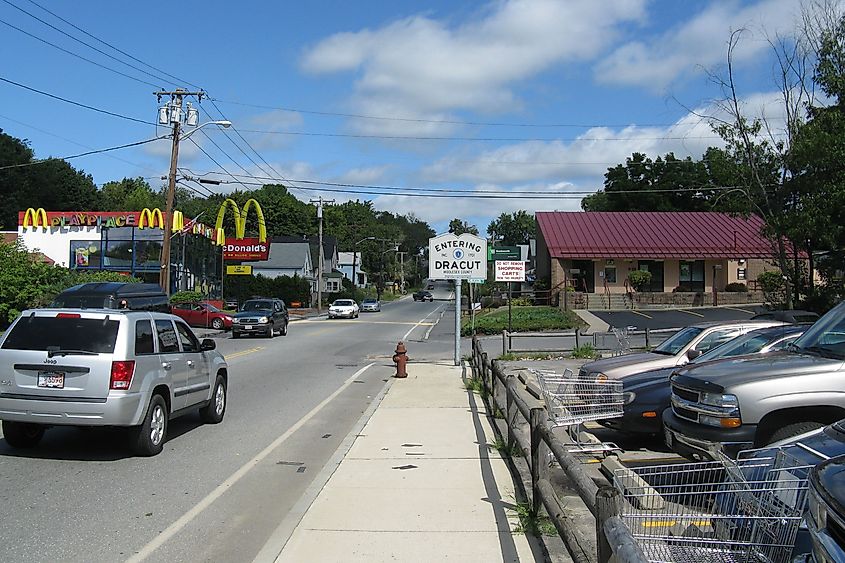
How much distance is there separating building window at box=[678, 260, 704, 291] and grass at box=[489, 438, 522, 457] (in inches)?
1745

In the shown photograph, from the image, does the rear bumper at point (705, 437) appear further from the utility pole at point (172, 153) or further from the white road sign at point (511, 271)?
the utility pole at point (172, 153)

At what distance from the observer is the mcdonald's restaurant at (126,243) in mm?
50594

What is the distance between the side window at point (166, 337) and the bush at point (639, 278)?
136ft

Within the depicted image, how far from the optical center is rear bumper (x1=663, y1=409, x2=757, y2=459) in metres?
7.07

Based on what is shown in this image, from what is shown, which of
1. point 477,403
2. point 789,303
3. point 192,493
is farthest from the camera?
point 789,303

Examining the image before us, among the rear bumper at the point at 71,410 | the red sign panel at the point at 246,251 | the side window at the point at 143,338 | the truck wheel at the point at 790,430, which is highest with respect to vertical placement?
the red sign panel at the point at 246,251

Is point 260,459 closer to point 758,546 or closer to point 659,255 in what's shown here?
point 758,546

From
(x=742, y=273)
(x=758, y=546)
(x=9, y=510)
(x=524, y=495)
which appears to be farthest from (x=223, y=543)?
(x=742, y=273)

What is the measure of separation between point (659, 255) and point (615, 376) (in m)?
40.4

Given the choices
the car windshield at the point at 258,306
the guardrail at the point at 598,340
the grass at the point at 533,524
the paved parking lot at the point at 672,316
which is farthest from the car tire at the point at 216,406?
the paved parking lot at the point at 672,316

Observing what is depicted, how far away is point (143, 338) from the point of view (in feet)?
31.6

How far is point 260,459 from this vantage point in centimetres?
960

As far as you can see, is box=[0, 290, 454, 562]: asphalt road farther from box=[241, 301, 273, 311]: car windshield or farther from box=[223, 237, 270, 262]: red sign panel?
box=[223, 237, 270, 262]: red sign panel

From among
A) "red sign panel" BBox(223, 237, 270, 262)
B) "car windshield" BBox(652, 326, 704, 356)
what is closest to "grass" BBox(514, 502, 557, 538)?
"car windshield" BBox(652, 326, 704, 356)
